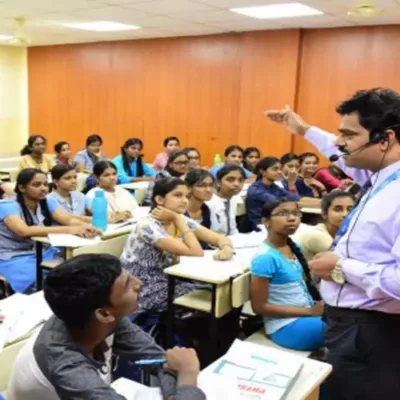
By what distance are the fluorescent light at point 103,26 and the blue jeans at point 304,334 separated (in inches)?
212

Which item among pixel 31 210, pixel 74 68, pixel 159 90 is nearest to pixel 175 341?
pixel 31 210

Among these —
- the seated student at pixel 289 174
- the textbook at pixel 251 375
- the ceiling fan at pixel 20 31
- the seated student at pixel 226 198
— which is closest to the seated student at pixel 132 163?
the ceiling fan at pixel 20 31

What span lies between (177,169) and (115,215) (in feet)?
5.07

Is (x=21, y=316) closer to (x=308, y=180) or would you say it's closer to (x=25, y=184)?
(x=25, y=184)

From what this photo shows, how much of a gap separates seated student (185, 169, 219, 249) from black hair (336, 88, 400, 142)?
2.19 m

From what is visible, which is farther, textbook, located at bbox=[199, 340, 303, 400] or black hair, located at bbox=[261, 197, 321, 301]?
black hair, located at bbox=[261, 197, 321, 301]

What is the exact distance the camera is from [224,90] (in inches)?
300

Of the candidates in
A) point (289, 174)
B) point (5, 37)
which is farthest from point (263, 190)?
point (5, 37)

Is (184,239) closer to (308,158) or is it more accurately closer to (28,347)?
(28,347)

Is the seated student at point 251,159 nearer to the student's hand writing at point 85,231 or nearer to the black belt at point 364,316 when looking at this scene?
the student's hand writing at point 85,231

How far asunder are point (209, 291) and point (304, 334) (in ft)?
2.24

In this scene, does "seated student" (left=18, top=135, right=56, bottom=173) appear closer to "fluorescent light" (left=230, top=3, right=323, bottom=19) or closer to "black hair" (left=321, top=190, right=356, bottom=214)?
"fluorescent light" (left=230, top=3, right=323, bottom=19)

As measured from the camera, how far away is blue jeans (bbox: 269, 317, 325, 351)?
239 centimetres

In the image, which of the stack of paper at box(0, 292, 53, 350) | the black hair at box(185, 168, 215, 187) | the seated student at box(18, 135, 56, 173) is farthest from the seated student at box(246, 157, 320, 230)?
the seated student at box(18, 135, 56, 173)
